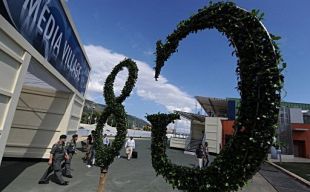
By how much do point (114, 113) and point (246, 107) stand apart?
446cm

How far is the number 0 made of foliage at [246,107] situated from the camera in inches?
99.0

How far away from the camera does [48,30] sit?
7.48 metres

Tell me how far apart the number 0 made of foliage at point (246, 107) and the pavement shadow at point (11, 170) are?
22.7 ft

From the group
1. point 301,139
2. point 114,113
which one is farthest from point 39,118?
point 301,139

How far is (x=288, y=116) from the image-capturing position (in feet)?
112

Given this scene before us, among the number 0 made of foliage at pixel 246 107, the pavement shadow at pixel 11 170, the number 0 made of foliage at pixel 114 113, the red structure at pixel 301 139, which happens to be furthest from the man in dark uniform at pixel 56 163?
the red structure at pixel 301 139

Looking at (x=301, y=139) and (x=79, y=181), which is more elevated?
(x=301, y=139)

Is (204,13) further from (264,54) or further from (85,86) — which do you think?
(85,86)

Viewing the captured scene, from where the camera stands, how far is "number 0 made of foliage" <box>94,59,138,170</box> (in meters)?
6.25

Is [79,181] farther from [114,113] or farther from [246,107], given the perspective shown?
[246,107]

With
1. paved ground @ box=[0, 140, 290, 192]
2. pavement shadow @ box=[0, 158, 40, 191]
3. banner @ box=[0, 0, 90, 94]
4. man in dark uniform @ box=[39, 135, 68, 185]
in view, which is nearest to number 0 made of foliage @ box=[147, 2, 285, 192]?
paved ground @ box=[0, 140, 290, 192]

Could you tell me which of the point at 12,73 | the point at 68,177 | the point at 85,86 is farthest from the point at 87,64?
the point at 12,73

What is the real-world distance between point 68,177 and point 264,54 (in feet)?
29.6

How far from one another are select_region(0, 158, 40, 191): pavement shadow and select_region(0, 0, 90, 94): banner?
422 cm
